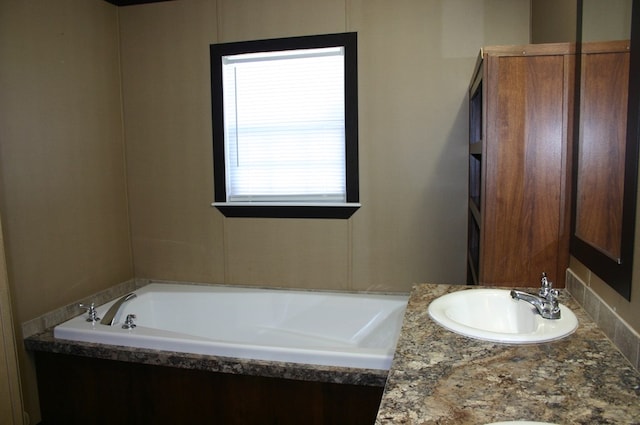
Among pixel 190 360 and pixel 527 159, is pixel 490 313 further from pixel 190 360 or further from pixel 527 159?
pixel 190 360

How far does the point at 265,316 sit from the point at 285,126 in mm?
1259

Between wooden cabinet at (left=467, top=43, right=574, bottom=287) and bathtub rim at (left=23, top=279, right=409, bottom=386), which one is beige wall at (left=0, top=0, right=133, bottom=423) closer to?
bathtub rim at (left=23, top=279, right=409, bottom=386)

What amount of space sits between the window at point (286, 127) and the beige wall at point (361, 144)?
2.9 inches

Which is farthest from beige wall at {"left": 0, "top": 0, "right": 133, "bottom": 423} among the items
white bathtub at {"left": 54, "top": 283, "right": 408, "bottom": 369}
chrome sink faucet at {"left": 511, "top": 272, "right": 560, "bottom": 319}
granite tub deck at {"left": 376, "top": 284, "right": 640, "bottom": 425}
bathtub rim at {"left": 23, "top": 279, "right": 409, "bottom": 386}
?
chrome sink faucet at {"left": 511, "top": 272, "right": 560, "bottom": 319}

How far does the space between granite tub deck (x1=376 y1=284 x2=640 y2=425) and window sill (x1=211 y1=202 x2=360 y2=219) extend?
1.67 metres

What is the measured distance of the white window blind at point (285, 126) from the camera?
2.95m

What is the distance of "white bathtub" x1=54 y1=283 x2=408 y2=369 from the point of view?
2775mm

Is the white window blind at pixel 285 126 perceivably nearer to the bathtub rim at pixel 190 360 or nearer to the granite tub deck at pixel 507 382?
the bathtub rim at pixel 190 360

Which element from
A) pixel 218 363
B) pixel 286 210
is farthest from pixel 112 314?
pixel 286 210

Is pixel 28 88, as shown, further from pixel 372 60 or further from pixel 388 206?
pixel 388 206

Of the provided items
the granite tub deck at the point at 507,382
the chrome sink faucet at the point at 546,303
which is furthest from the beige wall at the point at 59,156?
the chrome sink faucet at the point at 546,303

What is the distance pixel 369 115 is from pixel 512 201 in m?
1.30

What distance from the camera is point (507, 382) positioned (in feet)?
3.29

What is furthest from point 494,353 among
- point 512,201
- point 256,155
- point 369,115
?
point 256,155
